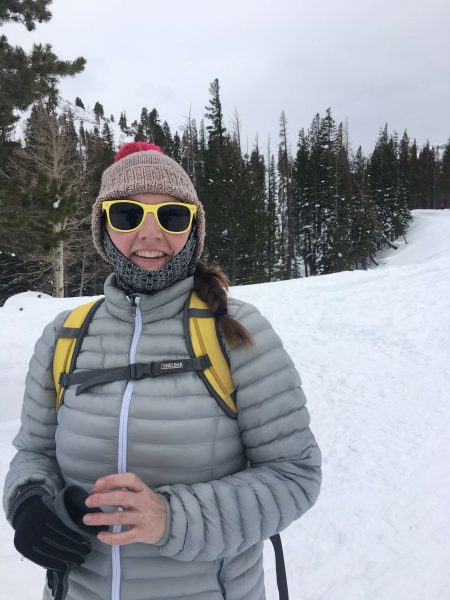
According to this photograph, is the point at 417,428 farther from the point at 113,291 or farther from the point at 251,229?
the point at 251,229

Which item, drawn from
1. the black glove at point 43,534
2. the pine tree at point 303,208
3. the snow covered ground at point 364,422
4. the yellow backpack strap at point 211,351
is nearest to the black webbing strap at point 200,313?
the yellow backpack strap at point 211,351

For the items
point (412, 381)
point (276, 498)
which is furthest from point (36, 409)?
point (412, 381)

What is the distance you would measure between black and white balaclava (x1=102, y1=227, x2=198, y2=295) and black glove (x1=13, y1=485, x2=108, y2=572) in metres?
0.74

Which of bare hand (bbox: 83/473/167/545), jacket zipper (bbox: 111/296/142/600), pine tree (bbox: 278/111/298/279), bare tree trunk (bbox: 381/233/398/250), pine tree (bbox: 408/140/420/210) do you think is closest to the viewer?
bare hand (bbox: 83/473/167/545)

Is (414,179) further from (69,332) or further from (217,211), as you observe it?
(69,332)

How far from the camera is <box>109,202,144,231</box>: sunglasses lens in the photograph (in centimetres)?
145

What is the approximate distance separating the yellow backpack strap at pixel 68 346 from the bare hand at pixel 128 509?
0.54 metres

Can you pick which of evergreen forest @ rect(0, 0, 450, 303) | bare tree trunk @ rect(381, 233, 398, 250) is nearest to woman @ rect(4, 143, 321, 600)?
evergreen forest @ rect(0, 0, 450, 303)

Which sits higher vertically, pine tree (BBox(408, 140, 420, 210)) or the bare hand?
pine tree (BBox(408, 140, 420, 210))

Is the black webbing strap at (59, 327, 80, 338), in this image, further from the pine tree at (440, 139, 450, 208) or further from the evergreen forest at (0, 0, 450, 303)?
the pine tree at (440, 139, 450, 208)

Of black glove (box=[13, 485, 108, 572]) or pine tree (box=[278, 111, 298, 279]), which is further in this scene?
pine tree (box=[278, 111, 298, 279])

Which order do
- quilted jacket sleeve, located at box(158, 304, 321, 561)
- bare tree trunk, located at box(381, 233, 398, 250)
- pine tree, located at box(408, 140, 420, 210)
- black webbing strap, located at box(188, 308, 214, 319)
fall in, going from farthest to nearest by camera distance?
pine tree, located at box(408, 140, 420, 210), bare tree trunk, located at box(381, 233, 398, 250), black webbing strap, located at box(188, 308, 214, 319), quilted jacket sleeve, located at box(158, 304, 321, 561)

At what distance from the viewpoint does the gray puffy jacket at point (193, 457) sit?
1209mm

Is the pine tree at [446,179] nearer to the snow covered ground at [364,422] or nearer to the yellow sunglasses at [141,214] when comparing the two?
the snow covered ground at [364,422]
